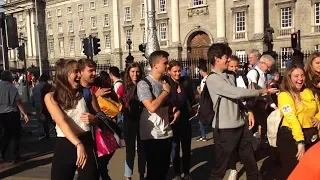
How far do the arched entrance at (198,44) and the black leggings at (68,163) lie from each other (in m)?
37.1

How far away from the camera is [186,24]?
1629 inches

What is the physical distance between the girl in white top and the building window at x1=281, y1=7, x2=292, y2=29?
113ft

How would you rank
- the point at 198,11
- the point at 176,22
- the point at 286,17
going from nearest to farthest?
the point at 286,17 → the point at 198,11 → the point at 176,22

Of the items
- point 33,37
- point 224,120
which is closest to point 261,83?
point 224,120

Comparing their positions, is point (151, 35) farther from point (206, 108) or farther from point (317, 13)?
point (317, 13)

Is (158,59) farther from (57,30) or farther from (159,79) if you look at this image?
(57,30)

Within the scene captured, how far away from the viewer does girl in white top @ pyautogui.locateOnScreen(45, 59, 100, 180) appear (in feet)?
11.8

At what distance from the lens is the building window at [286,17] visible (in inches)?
1364

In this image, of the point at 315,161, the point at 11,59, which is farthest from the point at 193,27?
the point at 11,59

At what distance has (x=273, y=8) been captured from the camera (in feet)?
116

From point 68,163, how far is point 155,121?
1259 millimetres

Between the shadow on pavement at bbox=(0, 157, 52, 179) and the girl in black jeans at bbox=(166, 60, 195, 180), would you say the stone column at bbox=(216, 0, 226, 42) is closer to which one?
the shadow on pavement at bbox=(0, 157, 52, 179)

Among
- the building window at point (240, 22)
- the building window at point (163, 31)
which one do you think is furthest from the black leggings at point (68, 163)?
the building window at point (163, 31)

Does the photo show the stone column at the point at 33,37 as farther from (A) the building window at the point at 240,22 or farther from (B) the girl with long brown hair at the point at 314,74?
(B) the girl with long brown hair at the point at 314,74
